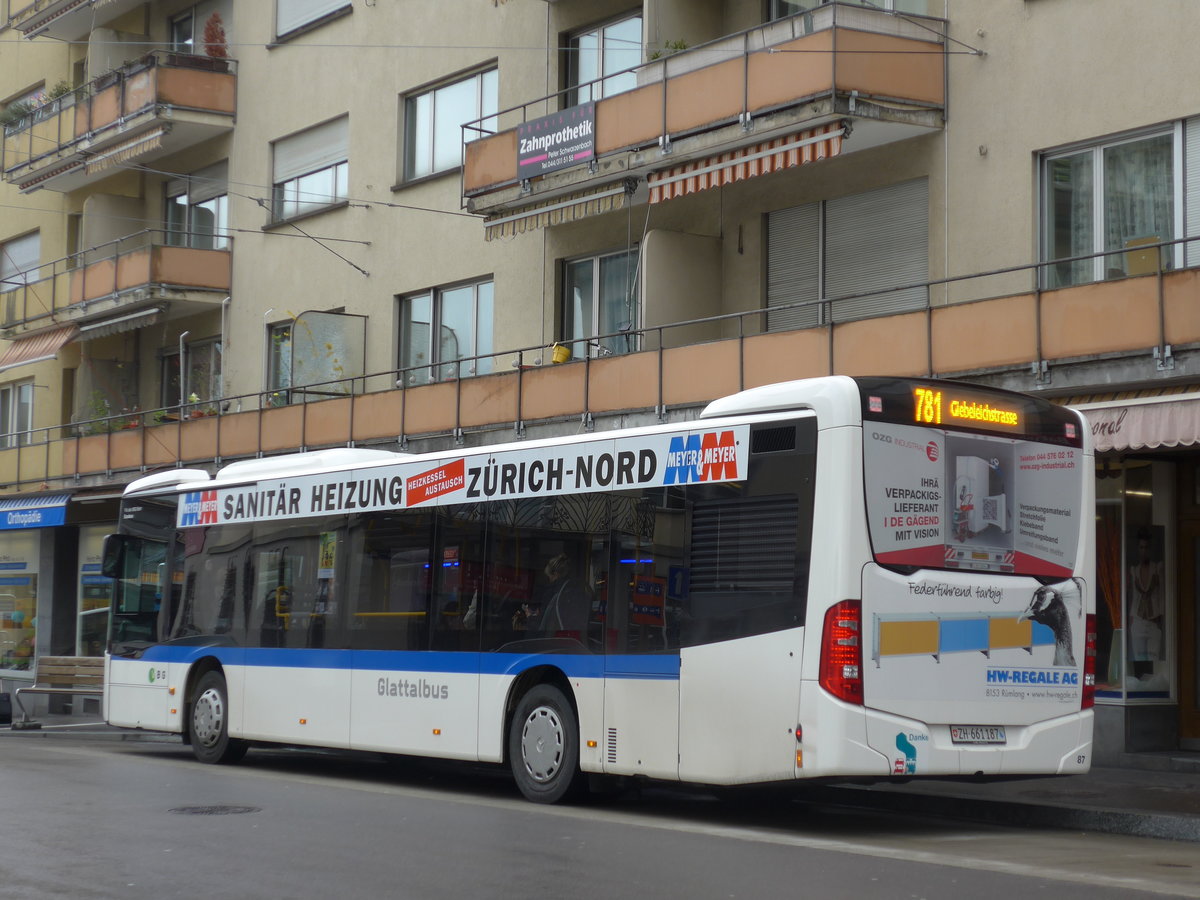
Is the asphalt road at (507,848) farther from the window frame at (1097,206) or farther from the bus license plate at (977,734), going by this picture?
the window frame at (1097,206)

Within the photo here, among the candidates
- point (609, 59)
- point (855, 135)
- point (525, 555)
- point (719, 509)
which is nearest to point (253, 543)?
point (525, 555)

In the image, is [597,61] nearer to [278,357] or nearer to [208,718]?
[278,357]

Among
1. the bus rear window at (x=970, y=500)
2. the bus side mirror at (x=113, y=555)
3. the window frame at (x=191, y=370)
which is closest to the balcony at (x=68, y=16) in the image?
the window frame at (x=191, y=370)

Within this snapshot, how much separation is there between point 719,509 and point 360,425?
572 inches

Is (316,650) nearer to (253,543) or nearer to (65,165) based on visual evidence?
(253,543)

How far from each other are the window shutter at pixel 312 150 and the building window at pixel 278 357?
2.87 m

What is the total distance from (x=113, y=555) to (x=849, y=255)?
9427 mm

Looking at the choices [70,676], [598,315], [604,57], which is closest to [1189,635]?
[598,315]

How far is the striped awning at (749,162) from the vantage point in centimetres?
1845

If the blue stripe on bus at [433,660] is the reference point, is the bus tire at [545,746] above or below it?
below

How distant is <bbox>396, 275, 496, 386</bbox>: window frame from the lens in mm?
26188

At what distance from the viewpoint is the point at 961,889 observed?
27.9ft

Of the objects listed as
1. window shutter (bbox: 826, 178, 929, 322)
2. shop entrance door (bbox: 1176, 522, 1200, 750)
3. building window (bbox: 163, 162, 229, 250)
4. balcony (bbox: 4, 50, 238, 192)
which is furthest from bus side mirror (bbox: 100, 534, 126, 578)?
balcony (bbox: 4, 50, 238, 192)

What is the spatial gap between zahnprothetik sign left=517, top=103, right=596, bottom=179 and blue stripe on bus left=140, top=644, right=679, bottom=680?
815 cm
